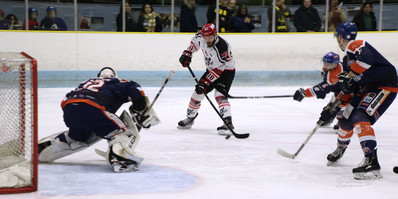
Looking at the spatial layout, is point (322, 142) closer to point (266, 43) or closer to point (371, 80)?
point (371, 80)

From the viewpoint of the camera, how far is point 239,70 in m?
8.96

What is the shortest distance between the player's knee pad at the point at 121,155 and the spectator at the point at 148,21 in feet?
19.6

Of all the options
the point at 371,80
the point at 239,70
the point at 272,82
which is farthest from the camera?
the point at 239,70

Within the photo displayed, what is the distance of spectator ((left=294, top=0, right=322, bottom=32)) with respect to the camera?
925 cm

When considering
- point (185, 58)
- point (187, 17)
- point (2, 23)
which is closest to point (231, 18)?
point (187, 17)

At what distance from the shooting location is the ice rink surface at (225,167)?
273 centimetres

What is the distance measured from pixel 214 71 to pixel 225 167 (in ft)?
4.85

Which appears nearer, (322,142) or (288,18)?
(322,142)

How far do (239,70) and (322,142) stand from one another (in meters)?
4.88

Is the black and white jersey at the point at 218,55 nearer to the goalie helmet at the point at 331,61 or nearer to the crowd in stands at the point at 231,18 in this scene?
the goalie helmet at the point at 331,61

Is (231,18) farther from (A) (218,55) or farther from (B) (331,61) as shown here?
(B) (331,61)

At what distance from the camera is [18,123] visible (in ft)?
9.25

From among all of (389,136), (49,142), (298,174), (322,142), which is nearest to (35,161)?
(49,142)

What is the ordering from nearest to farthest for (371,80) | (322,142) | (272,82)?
(371,80), (322,142), (272,82)
